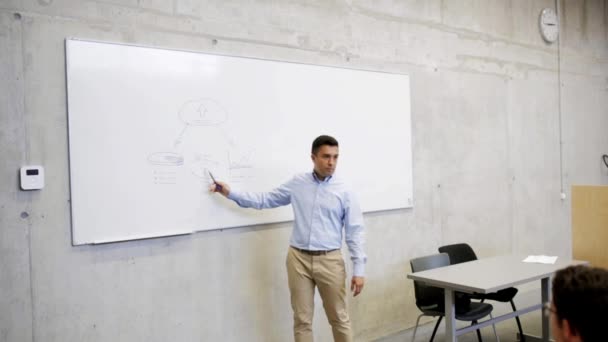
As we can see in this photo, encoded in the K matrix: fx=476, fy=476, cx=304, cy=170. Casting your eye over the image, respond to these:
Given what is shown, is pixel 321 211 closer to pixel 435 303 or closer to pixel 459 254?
pixel 435 303

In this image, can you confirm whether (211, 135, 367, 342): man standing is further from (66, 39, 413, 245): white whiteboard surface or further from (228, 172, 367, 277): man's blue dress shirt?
(66, 39, 413, 245): white whiteboard surface

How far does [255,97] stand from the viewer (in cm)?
347

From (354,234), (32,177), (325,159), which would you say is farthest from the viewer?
(354,234)

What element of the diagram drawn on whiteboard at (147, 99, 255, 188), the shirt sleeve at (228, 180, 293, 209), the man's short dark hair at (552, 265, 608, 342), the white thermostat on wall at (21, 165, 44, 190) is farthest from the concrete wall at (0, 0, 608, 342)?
the man's short dark hair at (552, 265, 608, 342)

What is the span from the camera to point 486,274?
327 cm

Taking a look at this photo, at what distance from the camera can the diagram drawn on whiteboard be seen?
3088 mm

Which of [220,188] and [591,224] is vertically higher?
[220,188]

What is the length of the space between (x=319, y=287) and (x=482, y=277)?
1.09m

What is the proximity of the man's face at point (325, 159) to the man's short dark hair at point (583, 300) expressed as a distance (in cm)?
200

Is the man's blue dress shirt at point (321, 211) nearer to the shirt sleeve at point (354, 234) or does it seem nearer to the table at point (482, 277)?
the shirt sleeve at point (354, 234)

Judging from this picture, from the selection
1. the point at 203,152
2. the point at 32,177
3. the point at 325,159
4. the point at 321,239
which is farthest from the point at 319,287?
the point at 32,177

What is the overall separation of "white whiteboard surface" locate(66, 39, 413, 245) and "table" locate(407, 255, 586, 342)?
0.99 m

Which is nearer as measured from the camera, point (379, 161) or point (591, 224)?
point (591, 224)

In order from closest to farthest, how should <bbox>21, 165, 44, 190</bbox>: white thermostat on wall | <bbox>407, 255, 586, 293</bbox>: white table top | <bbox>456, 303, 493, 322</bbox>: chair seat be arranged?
1. <bbox>21, 165, 44, 190</bbox>: white thermostat on wall
2. <bbox>407, 255, 586, 293</bbox>: white table top
3. <bbox>456, 303, 493, 322</bbox>: chair seat
